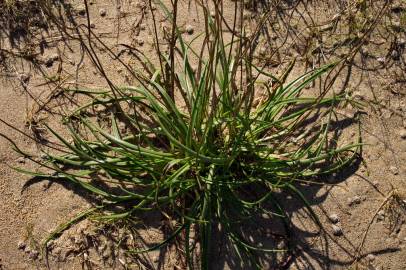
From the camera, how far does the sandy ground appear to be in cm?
206

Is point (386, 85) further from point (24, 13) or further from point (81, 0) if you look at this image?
point (24, 13)

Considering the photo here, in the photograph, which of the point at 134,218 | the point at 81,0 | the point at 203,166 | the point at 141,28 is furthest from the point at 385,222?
the point at 81,0

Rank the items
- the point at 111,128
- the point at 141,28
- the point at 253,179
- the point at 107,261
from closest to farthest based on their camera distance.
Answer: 1. the point at 253,179
2. the point at 107,261
3. the point at 111,128
4. the point at 141,28

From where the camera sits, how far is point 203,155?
6.05 ft

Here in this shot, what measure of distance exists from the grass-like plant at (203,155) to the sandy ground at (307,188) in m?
0.09

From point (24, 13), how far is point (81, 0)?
304 millimetres

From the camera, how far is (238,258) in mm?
2025

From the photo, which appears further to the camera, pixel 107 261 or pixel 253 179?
pixel 107 261

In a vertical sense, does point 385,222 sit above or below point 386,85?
below

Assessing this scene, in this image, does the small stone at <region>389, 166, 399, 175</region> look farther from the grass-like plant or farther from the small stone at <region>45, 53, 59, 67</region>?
the small stone at <region>45, 53, 59, 67</region>

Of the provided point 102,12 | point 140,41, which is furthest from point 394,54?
point 102,12

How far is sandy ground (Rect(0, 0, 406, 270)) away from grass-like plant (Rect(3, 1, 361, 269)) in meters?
0.09

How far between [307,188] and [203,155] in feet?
1.91

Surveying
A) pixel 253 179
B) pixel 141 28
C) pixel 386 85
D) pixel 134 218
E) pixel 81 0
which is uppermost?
pixel 81 0
